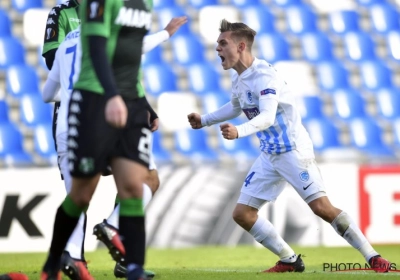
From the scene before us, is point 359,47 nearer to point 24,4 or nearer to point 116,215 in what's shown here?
point 24,4

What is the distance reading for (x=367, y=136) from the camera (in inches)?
523

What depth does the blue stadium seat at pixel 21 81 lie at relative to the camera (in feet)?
42.9

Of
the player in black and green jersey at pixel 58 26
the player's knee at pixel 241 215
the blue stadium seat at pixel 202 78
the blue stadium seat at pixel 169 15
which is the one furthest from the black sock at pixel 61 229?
the blue stadium seat at pixel 169 15

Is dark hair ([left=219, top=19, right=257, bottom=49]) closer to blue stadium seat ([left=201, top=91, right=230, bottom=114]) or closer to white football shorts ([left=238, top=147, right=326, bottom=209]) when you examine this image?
white football shorts ([left=238, top=147, right=326, bottom=209])

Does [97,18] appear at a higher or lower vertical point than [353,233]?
higher

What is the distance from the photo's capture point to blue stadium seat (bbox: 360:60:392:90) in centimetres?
1423

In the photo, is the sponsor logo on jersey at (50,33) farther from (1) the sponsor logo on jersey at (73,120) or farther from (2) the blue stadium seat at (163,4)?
(2) the blue stadium seat at (163,4)

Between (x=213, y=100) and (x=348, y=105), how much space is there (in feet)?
7.56

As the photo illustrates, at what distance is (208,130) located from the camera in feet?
43.1

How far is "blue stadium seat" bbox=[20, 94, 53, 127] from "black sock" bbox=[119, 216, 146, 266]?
8.76 m

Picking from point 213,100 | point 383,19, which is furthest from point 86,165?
point 383,19

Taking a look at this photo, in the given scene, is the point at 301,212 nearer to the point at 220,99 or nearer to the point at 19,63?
the point at 220,99

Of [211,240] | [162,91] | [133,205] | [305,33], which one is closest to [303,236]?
[211,240]

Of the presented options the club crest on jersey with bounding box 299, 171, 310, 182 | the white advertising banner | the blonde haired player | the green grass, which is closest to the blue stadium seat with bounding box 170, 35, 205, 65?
the white advertising banner
